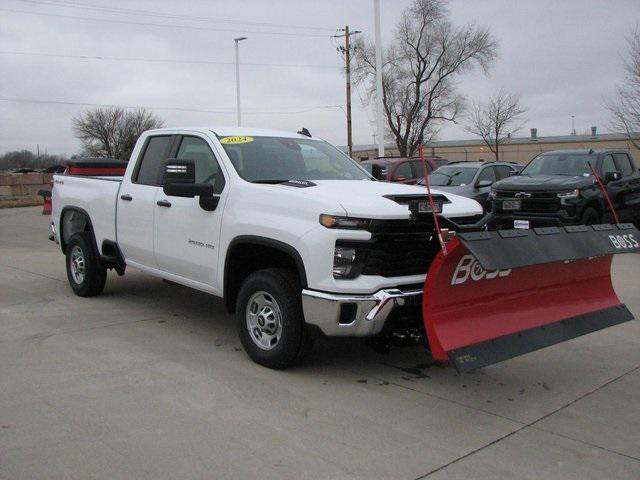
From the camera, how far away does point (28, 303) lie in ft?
26.0

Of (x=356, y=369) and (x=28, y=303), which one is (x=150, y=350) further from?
(x=28, y=303)

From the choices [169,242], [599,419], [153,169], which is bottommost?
[599,419]

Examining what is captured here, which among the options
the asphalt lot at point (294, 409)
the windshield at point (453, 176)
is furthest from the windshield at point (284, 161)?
the windshield at point (453, 176)

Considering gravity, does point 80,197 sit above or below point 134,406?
above

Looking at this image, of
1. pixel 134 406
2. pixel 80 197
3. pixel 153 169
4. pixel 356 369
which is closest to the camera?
pixel 134 406

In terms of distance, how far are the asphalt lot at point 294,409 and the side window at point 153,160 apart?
1498 millimetres

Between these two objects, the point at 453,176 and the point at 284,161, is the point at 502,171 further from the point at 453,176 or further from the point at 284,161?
the point at 284,161

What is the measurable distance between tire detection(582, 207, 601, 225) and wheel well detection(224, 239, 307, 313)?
797 centimetres

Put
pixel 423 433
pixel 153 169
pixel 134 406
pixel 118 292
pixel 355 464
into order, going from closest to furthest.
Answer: pixel 355 464, pixel 423 433, pixel 134 406, pixel 153 169, pixel 118 292

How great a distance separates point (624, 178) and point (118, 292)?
33.4 ft

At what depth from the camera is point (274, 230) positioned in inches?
201

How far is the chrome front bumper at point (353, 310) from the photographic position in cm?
469

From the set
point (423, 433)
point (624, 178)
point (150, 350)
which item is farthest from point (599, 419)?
point (624, 178)

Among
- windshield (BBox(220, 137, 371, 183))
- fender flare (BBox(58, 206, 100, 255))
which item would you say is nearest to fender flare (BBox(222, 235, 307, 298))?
windshield (BBox(220, 137, 371, 183))
